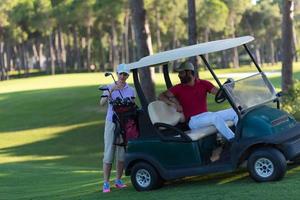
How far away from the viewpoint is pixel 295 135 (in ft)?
22.7

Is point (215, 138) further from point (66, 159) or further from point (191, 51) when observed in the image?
point (66, 159)

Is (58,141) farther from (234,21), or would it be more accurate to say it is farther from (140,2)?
(234,21)

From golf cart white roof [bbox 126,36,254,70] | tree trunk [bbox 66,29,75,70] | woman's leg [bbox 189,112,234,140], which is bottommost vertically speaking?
woman's leg [bbox 189,112,234,140]

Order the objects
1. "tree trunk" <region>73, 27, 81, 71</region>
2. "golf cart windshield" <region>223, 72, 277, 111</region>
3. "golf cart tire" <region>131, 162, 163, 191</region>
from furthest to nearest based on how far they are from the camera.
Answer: "tree trunk" <region>73, 27, 81, 71</region>, "golf cart tire" <region>131, 162, 163, 191</region>, "golf cart windshield" <region>223, 72, 277, 111</region>

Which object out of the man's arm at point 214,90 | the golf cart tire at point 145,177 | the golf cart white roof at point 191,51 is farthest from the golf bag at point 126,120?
the man's arm at point 214,90

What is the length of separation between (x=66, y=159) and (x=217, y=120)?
418 inches

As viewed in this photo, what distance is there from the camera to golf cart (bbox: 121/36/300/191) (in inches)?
266

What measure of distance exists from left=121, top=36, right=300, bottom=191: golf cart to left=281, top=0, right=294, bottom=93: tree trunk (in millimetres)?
10568

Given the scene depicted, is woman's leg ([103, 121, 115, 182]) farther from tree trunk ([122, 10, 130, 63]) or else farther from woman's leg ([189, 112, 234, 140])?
tree trunk ([122, 10, 130, 63])

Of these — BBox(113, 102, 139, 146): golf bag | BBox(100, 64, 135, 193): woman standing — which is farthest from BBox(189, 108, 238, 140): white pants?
BBox(100, 64, 135, 193): woman standing

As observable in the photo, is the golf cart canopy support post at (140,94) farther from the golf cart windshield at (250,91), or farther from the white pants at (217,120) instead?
the golf cart windshield at (250,91)

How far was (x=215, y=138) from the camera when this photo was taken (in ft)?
23.8

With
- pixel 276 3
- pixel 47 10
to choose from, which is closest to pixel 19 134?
pixel 47 10

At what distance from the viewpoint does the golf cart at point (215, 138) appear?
6750mm
